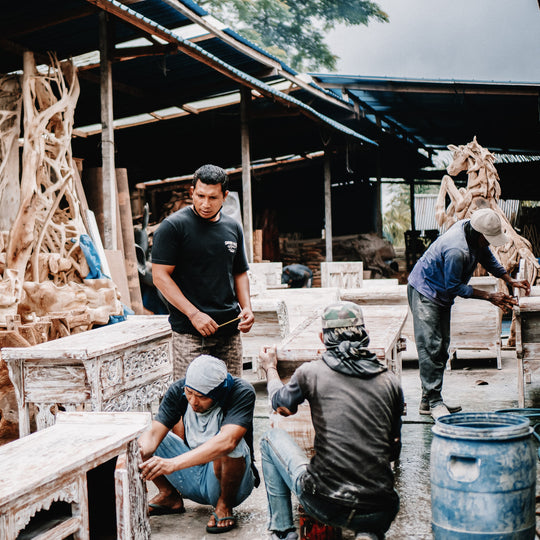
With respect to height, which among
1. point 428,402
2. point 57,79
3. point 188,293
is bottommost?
point 428,402

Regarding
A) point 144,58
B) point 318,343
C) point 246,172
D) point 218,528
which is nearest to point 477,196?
point 246,172

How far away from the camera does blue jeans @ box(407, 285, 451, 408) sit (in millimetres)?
5711

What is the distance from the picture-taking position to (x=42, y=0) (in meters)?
7.55

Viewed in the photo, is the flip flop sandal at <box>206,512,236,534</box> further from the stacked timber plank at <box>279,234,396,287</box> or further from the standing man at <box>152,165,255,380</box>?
the stacked timber plank at <box>279,234,396,287</box>

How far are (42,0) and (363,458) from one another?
6888 millimetres

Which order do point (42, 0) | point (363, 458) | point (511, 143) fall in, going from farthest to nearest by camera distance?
point (511, 143)
point (42, 0)
point (363, 458)

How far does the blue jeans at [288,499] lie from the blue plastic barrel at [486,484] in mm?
275

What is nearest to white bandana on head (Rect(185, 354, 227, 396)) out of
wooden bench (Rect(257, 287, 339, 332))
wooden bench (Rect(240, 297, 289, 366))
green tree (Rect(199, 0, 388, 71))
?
wooden bench (Rect(240, 297, 289, 366))

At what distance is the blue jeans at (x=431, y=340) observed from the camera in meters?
5.71

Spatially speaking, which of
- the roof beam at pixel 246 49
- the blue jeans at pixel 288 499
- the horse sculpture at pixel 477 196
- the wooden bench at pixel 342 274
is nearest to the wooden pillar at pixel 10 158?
the roof beam at pixel 246 49

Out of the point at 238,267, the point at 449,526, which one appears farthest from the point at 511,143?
the point at 449,526

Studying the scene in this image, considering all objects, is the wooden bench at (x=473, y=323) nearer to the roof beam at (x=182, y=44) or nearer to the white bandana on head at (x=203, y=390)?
the roof beam at (x=182, y=44)

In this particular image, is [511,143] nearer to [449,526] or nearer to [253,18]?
[253,18]

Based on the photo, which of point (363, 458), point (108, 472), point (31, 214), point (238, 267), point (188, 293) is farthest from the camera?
point (31, 214)
